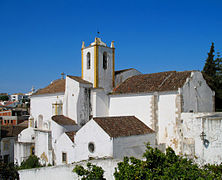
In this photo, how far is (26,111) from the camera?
55500 millimetres

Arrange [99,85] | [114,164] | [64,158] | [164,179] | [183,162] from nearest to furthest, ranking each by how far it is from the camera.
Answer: [164,179] → [183,162] → [114,164] → [64,158] → [99,85]

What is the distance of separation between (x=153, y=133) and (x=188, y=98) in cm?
373

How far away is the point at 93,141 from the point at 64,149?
4.01 metres

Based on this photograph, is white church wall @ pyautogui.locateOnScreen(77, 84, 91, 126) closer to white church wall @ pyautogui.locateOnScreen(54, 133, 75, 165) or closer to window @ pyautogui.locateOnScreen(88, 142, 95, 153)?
white church wall @ pyautogui.locateOnScreen(54, 133, 75, 165)

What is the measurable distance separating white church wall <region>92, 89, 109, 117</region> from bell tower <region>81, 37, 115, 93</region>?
610 millimetres

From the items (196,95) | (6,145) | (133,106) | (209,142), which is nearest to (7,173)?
(133,106)

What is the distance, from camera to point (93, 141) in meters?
18.3

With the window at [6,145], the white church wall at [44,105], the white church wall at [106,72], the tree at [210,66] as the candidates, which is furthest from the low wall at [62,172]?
the tree at [210,66]

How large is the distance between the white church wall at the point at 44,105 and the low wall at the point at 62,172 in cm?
1101

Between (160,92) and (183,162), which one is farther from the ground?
(160,92)

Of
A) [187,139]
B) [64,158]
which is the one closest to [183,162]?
[187,139]

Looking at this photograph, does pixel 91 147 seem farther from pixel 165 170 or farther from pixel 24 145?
pixel 24 145

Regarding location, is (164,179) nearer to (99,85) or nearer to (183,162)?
(183,162)

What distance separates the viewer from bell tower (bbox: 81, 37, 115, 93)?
2419cm
